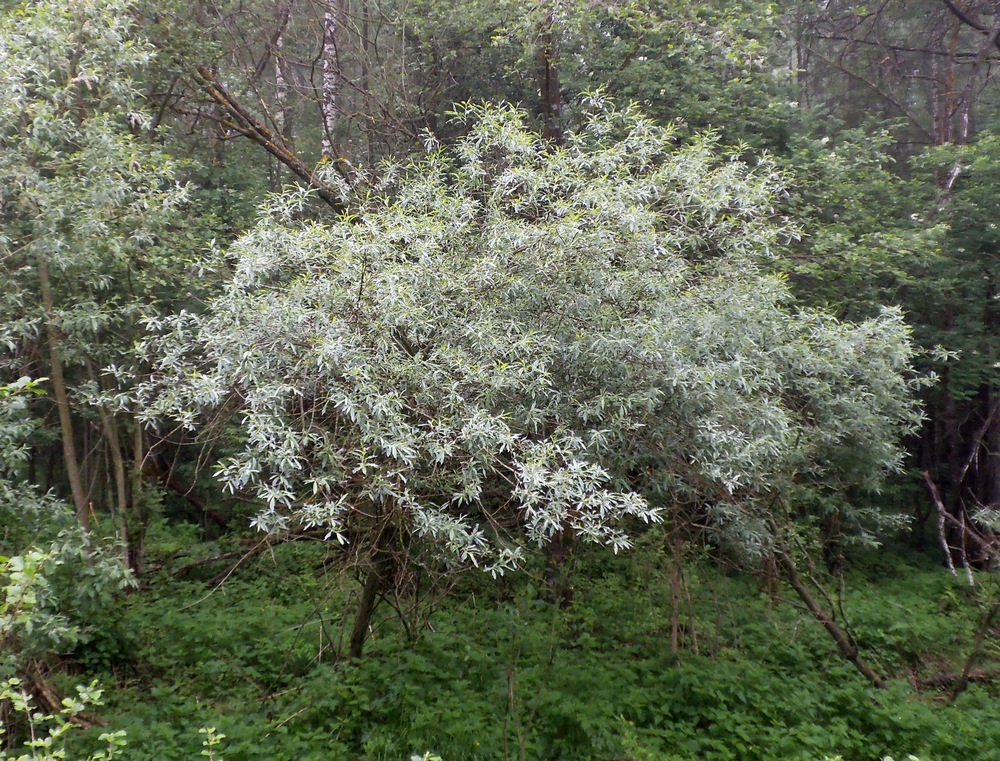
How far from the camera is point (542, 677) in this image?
563 cm

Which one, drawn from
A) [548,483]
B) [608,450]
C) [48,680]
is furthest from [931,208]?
[48,680]

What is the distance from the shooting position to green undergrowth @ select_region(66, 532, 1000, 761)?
4801 millimetres

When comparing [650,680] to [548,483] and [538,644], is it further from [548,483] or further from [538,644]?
[548,483]

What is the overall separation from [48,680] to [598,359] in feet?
13.3

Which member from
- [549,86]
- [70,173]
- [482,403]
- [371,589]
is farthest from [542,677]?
[549,86]

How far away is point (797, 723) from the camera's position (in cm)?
515

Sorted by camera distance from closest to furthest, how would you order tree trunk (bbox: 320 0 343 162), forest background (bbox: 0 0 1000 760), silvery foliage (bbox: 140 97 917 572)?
1. silvery foliage (bbox: 140 97 917 572)
2. forest background (bbox: 0 0 1000 760)
3. tree trunk (bbox: 320 0 343 162)

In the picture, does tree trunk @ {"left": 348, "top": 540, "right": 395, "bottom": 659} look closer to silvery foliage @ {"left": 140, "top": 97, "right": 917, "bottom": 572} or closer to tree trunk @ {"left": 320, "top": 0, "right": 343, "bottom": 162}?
silvery foliage @ {"left": 140, "top": 97, "right": 917, "bottom": 572}

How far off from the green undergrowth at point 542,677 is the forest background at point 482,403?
0.04 m

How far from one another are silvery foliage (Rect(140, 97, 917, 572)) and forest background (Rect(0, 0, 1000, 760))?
0.09 ft

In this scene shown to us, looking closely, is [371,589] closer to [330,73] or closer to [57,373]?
[57,373]

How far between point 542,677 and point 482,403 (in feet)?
8.83

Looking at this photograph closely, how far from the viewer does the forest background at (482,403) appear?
3973mm

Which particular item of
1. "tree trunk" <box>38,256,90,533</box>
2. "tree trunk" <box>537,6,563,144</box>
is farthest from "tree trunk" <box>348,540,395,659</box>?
"tree trunk" <box>537,6,563,144</box>
